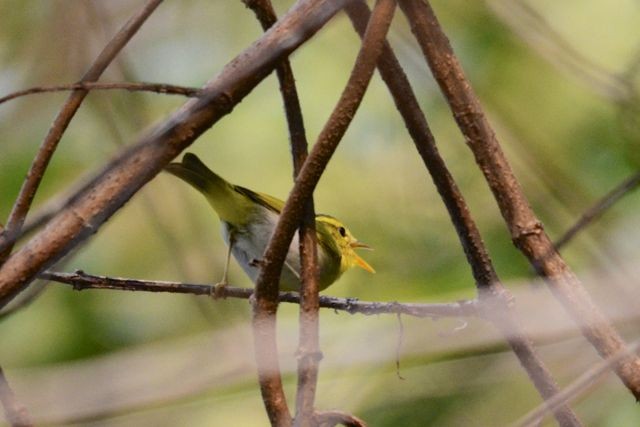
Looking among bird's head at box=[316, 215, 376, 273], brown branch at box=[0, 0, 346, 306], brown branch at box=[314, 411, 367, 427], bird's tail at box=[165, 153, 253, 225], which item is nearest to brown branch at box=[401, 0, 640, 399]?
brown branch at box=[0, 0, 346, 306]

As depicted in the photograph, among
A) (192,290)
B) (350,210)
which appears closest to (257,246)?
(350,210)

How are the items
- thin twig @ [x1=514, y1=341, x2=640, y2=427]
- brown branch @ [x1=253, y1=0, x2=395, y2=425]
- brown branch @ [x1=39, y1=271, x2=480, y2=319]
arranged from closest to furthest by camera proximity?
thin twig @ [x1=514, y1=341, x2=640, y2=427], brown branch @ [x1=253, y1=0, x2=395, y2=425], brown branch @ [x1=39, y1=271, x2=480, y2=319]

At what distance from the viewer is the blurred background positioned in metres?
1.92

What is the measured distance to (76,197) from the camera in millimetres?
1147

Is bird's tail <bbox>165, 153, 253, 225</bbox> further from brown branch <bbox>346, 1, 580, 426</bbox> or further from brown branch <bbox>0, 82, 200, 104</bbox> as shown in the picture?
brown branch <bbox>0, 82, 200, 104</bbox>

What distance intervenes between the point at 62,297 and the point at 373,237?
1.50 meters

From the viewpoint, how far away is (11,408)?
123 cm

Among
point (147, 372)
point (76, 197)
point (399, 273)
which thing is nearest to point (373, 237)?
point (399, 273)

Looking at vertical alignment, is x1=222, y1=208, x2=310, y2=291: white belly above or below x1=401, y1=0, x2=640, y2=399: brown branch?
above

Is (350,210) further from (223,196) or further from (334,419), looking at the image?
(334,419)

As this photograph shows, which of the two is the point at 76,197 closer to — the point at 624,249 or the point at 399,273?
the point at 624,249

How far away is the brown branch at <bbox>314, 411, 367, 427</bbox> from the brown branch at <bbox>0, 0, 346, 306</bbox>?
1.51 ft

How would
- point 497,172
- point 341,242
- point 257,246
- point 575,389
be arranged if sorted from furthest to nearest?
point 341,242
point 257,246
point 497,172
point 575,389

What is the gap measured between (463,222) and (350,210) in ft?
9.01
